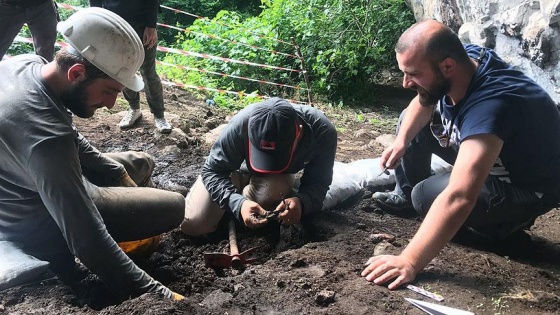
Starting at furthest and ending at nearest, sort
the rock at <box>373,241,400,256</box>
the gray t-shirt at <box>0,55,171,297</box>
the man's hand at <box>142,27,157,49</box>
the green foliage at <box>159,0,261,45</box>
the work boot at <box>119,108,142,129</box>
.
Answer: the green foliage at <box>159,0,261,45</box> → the work boot at <box>119,108,142,129</box> → the man's hand at <box>142,27,157,49</box> → the rock at <box>373,241,400,256</box> → the gray t-shirt at <box>0,55,171,297</box>

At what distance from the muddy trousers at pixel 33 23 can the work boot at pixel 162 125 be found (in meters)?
1.21

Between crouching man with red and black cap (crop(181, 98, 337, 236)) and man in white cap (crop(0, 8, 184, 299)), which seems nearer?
man in white cap (crop(0, 8, 184, 299))

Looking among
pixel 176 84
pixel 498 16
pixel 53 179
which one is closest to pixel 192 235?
pixel 53 179

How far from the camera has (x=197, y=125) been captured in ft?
19.3

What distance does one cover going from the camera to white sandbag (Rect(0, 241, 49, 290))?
2.35 meters

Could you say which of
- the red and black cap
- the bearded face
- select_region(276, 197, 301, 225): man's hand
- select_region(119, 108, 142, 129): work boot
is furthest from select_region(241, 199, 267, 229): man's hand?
select_region(119, 108, 142, 129): work boot

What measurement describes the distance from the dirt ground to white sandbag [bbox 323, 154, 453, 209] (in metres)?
0.10

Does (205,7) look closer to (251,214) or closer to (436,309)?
(251,214)

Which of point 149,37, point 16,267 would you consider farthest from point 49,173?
point 149,37

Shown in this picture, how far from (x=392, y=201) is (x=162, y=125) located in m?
2.65

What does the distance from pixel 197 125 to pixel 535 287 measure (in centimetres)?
414

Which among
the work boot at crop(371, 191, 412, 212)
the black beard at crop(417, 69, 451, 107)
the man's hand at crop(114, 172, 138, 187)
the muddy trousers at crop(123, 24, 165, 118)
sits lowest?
the work boot at crop(371, 191, 412, 212)

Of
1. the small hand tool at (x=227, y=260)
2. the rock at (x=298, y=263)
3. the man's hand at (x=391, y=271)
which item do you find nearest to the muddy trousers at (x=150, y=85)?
Answer: the small hand tool at (x=227, y=260)

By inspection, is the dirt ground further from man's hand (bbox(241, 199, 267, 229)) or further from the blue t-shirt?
the blue t-shirt
